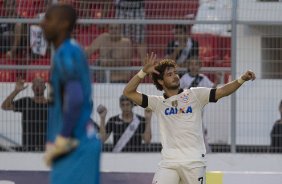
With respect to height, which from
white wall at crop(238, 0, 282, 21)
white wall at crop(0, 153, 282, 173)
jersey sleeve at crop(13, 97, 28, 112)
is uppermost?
white wall at crop(238, 0, 282, 21)

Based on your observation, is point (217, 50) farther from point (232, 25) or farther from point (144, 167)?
point (144, 167)

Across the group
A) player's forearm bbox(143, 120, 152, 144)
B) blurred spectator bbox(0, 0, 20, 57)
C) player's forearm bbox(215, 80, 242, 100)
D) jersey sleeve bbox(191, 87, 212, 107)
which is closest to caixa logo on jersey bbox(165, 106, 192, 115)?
jersey sleeve bbox(191, 87, 212, 107)

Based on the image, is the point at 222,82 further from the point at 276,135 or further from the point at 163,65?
the point at 163,65

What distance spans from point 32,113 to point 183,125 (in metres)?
3.31

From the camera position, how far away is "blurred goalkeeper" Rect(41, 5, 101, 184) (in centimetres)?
614

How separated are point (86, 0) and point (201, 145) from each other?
358 cm

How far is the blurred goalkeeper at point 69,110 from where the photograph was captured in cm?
614

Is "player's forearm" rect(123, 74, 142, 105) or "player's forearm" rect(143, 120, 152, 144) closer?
"player's forearm" rect(123, 74, 142, 105)

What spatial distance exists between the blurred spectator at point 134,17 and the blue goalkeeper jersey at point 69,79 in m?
5.83

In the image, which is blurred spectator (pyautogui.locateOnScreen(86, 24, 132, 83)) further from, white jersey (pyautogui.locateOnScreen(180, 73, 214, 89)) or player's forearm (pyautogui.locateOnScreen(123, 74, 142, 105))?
player's forearm (pyautogui.locateOnScreen(123, 74, 142, 105))

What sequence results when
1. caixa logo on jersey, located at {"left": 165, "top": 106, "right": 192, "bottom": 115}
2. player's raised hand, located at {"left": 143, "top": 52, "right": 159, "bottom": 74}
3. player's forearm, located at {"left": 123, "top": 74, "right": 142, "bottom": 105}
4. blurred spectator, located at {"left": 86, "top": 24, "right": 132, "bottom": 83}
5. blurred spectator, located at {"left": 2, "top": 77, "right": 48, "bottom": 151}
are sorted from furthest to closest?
blurred spectator, located at {"left": 86, "top": 24, "right": 132, "bottom": 83} < blurred spectator, located at {"left": 2, "top": 77, "right": 48, "bottom": 151} < player's forearm, located at {"left": 123, "top": 74, "right": 142, "bottom": 105} < caixa logo on jersey, located at {"left": 165, "top": 106, "right": 192, "bottom": 115} < player's raised hand, located at {"left": 143, "top": 52, "right": 159, "bottom": 74}

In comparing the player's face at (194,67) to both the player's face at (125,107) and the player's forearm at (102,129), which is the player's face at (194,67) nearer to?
the player's face at (125,107)

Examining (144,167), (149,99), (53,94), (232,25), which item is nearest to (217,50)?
(232,25)

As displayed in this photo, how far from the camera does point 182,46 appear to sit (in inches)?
484
